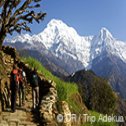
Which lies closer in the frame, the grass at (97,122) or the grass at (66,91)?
the grass at (66,91)

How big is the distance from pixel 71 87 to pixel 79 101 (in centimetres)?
262

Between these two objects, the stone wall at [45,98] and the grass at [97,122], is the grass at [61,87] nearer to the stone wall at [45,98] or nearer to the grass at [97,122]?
the grass at [97,122]

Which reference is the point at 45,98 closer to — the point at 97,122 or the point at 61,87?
the point at 61,87

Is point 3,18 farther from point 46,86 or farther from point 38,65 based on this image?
point 46,86

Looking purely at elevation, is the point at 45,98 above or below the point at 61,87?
below

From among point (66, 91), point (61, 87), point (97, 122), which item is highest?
point (61, 87)

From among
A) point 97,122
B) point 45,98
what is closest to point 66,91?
point 97,122

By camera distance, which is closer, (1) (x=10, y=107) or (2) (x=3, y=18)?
(1) (x=10, y=107)

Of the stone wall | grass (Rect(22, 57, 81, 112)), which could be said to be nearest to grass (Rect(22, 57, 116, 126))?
grass (Rect(22, 57, 81, 112))

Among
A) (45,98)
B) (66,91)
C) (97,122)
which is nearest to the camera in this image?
(45,98)

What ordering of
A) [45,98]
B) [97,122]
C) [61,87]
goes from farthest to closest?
[97,122], [61,87], [45,98]

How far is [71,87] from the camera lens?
33.2 meters

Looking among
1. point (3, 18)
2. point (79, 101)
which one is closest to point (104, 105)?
point (79, 101)

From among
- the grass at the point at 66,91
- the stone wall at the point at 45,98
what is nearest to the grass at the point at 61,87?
the grass at the point at 66,91
